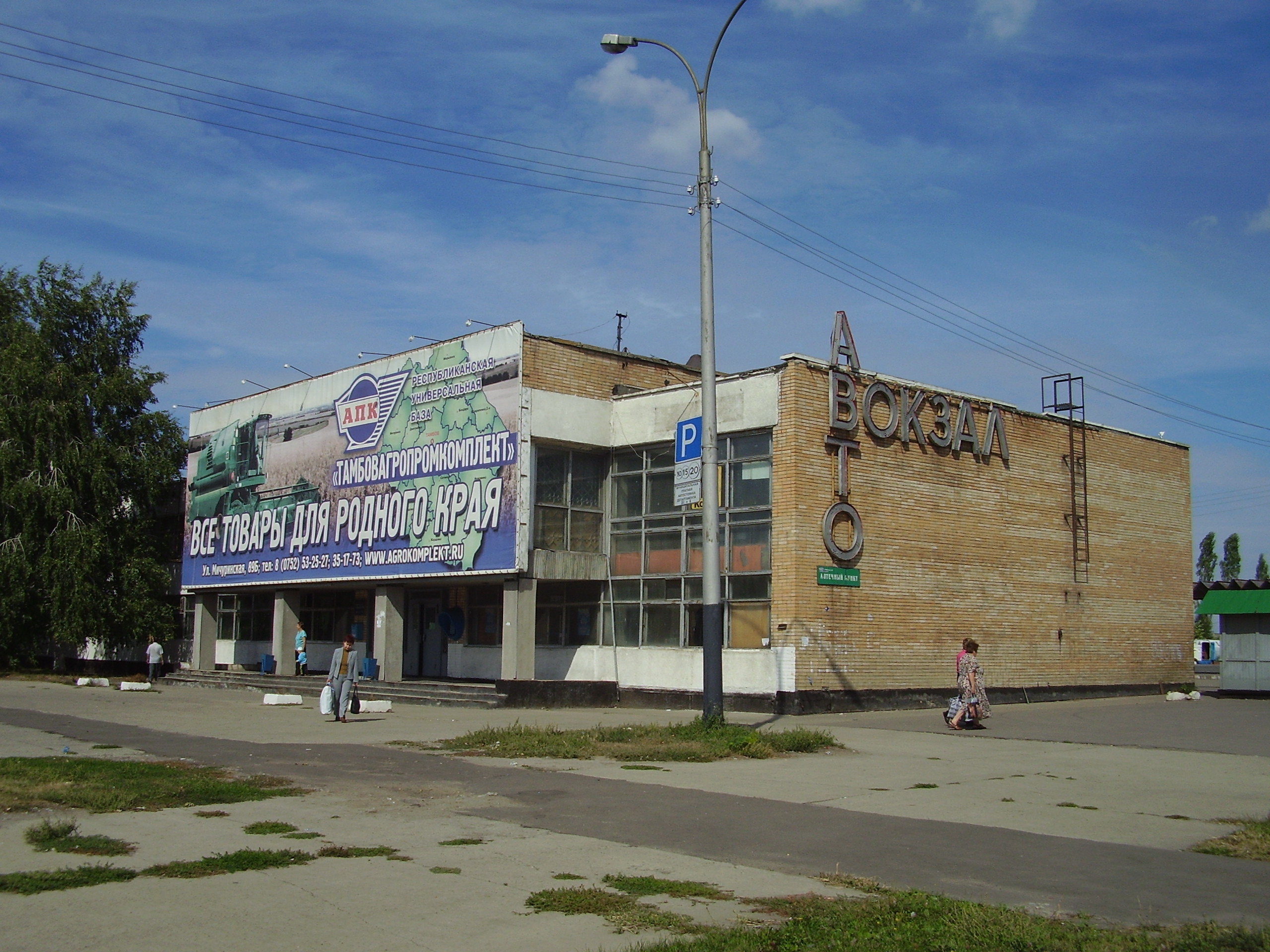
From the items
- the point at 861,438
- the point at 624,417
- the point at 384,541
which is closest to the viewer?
the point at 861,438

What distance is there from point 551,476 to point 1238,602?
21008mm

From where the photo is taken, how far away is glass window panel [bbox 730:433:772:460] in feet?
83.1

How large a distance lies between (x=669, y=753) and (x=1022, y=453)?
18356 mm

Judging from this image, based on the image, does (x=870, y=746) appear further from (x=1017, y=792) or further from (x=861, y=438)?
(x=861, y=438)

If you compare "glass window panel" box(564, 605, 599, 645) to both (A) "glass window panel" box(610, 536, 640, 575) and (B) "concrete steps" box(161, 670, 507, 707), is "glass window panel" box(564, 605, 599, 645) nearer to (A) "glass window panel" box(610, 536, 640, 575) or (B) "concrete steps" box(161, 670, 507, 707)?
(A) "glass window panel" box(610, 536, 640, 575)

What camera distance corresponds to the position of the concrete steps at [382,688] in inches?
1042

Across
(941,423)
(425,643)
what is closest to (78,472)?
(425,643)

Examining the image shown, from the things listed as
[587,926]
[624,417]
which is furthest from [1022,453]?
[587,926]

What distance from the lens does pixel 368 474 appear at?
103ft

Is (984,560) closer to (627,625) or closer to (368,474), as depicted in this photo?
(627,625)

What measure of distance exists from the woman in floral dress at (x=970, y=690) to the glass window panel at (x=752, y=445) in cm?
684

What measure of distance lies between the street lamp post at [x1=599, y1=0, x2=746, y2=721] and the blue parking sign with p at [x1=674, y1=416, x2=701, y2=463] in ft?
0.86

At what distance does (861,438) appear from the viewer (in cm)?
2600

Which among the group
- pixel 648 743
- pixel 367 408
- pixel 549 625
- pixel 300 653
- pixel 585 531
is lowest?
pixel 648 743
